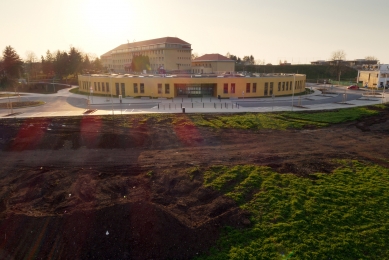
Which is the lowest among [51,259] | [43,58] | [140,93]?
[51,259]

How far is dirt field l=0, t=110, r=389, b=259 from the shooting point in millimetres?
9703

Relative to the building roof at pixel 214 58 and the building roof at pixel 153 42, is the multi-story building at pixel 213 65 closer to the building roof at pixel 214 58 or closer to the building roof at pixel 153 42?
the building roof at pixel 214 58

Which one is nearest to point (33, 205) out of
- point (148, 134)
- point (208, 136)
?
point (148, 134)

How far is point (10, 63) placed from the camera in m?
66.1

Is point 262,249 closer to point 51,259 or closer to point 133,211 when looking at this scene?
point 133,211

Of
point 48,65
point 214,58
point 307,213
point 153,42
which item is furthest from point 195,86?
point 48,65

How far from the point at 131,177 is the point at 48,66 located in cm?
8185

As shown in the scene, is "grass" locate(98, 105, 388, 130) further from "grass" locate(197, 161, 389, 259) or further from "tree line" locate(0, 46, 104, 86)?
"tree line" locate(0, 46, 104, 86)

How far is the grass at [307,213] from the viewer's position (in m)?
9.33

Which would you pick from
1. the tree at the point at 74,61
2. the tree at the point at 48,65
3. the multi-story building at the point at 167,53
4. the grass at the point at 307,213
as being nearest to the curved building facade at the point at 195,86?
the multi-story building at the point at 167,53

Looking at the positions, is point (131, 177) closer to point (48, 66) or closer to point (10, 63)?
point (10, 63)

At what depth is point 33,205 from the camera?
12.1m

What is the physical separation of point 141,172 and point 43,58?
8900cm

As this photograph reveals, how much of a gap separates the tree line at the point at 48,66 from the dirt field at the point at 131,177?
47.7m
